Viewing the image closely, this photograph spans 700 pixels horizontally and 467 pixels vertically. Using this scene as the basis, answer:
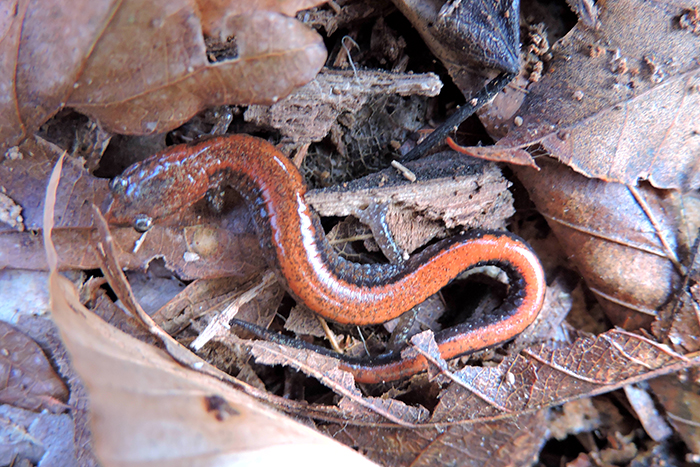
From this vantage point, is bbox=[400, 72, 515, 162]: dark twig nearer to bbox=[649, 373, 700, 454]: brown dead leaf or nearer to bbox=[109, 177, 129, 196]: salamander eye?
bbox=[109, 177, 129, 196]: salamander eye

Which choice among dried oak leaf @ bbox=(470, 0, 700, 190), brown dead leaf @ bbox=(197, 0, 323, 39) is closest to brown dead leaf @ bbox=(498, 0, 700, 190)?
dried oak leaf @ bbox=(470, 0, 700, 190)

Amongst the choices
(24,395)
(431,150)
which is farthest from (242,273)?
(431,150)

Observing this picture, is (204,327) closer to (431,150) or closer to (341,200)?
(341,200)

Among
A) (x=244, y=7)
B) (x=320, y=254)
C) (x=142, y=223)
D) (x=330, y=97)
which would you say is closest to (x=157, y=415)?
(x=142, y=223)

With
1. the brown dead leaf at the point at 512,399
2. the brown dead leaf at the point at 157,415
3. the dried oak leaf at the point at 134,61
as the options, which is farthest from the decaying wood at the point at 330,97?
the brown dead leaf at the point at 512,399

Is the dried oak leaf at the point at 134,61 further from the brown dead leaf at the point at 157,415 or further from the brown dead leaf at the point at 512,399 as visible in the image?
the brown dead leaf at the point at 512,399

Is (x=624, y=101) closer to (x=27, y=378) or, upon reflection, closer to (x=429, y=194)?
(x=429, y=194)
